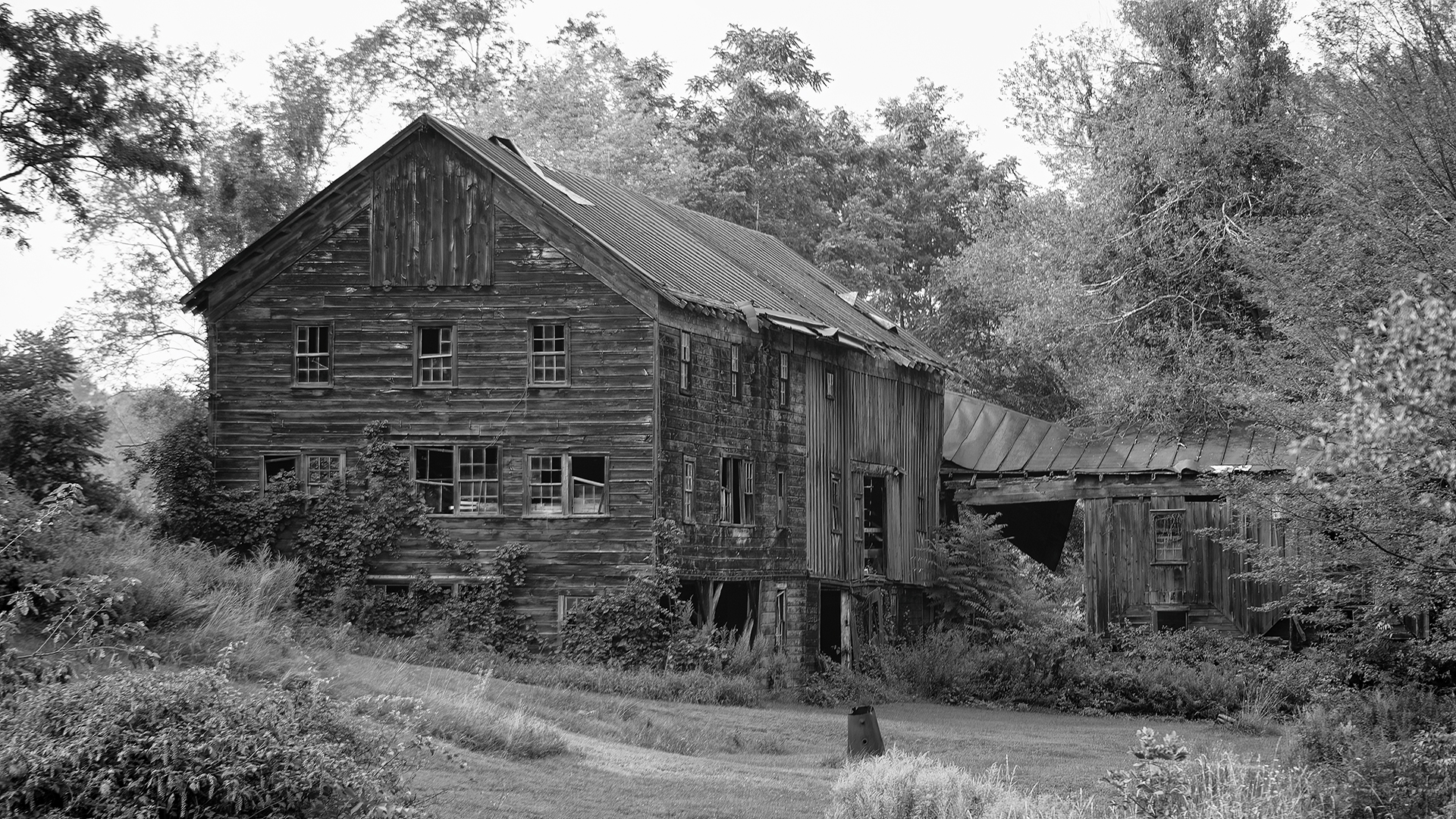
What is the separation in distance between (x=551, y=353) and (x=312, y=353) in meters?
4.84

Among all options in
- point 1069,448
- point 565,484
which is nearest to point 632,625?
point 565,484

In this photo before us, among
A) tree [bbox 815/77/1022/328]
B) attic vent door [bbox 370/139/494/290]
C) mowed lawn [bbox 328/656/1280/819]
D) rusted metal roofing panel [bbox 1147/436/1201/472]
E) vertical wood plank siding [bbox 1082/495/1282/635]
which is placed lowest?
mowed lawn [bbox 328/656/1280/819]

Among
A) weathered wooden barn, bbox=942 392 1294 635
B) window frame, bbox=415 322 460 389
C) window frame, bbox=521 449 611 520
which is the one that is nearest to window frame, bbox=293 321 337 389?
window frame, bbox=415 322 460 389

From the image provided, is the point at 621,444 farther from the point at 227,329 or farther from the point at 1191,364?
the point at 1191,364

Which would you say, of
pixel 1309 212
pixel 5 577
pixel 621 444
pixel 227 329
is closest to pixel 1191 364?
pixel 1309 212

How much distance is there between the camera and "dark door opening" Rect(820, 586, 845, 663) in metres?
37.6

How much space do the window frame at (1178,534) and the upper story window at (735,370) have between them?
11.4 metres

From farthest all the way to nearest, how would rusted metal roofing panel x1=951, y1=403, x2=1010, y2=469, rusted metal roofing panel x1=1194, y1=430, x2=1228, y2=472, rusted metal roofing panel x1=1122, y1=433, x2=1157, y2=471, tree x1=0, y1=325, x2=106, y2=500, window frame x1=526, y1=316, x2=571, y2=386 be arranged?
rusted metal roofing panel x1=951, y1=403, x2=1010, y2=469
rusted metal roofing panel x1=1122, y1=433, x2=1157, y2=471
rusted metal roofing panel x1=1194, y1=430, x2=1228, y2=472
window frame x1=526, y1=316, x2=571, y2=386
tree x1=0, y1=325, x2=106, y2=500

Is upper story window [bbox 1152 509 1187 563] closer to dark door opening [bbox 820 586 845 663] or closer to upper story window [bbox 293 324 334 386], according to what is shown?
dark door opening [bbox 820 586 845 663]

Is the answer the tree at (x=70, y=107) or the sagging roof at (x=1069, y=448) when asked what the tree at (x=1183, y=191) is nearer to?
the sagging roof at (x=1069, y=448)

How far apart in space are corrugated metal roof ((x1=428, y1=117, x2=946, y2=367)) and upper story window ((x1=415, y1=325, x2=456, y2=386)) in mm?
3393

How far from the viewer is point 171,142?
109 feet

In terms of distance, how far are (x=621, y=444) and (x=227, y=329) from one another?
27.8ft

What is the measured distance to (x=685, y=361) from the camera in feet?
102
